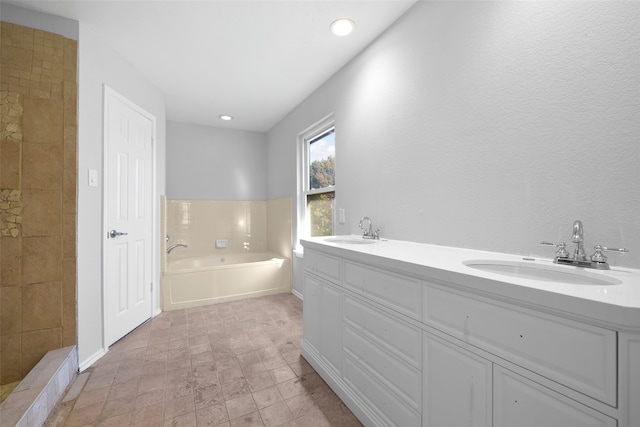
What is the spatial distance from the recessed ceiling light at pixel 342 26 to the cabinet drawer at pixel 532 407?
2241 millimetres

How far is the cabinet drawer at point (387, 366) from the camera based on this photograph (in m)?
1.17

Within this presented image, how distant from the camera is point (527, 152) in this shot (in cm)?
128

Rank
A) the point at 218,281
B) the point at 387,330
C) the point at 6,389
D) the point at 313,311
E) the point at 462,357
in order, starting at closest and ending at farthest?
the point at 462,357
the point at 387,330
the point at 6,389
the point at 313,311
the point at 218,281

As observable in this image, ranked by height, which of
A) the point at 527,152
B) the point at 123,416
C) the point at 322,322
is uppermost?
the point at 527,152

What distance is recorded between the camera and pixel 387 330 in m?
1.31

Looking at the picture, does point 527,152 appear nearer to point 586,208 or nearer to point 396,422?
point 586,208

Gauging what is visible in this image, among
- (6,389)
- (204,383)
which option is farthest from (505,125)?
(6,389)

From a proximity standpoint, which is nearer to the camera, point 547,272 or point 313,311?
point 547,272

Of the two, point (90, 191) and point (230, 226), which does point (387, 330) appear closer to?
point (90, 191)

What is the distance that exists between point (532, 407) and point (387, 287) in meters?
0.63

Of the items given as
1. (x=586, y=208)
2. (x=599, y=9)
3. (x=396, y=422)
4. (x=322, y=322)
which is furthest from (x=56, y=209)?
(x=599, y=9)

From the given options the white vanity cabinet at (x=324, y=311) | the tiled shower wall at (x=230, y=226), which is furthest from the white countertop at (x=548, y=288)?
the tiled shower wall at (x=230, y=226)

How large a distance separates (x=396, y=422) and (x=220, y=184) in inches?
158

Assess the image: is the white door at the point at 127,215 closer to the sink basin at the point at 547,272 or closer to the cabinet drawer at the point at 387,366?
the cabinet drawer at the point at 387,366
